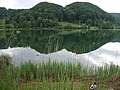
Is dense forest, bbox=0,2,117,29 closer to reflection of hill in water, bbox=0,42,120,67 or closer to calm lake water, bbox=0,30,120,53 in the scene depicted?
calm lake water, bbox=0,30,120,53

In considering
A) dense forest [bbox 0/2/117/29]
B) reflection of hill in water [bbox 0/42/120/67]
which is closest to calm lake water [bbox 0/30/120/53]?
reflection of hill in water [bbox 0/42/120/67]

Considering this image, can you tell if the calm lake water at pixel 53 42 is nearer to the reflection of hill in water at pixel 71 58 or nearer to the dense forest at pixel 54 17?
the reflection of hill in water at pixel 71 58

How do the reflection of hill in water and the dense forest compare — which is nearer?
the reflection of hill in water

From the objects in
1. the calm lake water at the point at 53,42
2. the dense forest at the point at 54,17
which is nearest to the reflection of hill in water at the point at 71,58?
the calm lake water at the point at 53,42

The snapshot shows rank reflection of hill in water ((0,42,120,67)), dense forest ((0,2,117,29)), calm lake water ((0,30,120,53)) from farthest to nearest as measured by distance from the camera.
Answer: dense forest ((0,2,117,29)) < calm lake water ((0,30,120,53)) < reflection of hill in water ((0,42,120,67))

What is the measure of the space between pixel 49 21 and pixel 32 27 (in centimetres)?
576

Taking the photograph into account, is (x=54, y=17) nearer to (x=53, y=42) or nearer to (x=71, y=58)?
(x=53, y=42)

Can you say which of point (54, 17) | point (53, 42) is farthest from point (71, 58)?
point (54, 17)

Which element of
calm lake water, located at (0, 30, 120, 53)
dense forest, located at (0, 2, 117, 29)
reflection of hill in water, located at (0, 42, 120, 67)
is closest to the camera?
reflection of hill in water, located at (0, 42, 120, 67)

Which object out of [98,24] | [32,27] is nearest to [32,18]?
[32,27]

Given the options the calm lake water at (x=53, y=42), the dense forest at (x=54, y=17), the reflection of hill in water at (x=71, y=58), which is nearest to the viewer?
the reflection of hill in water at (x=71, y=58)

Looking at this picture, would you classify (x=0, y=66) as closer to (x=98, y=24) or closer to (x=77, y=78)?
(x=77, y=78)

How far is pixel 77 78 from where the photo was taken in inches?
470

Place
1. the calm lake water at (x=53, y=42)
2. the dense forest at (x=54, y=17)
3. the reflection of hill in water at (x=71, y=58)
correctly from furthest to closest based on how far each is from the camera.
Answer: the dense forest at (x=54, y=17) → the calm lake water at (x=53, y=42) → the reflection of hill in water at (x=71, y=58)
